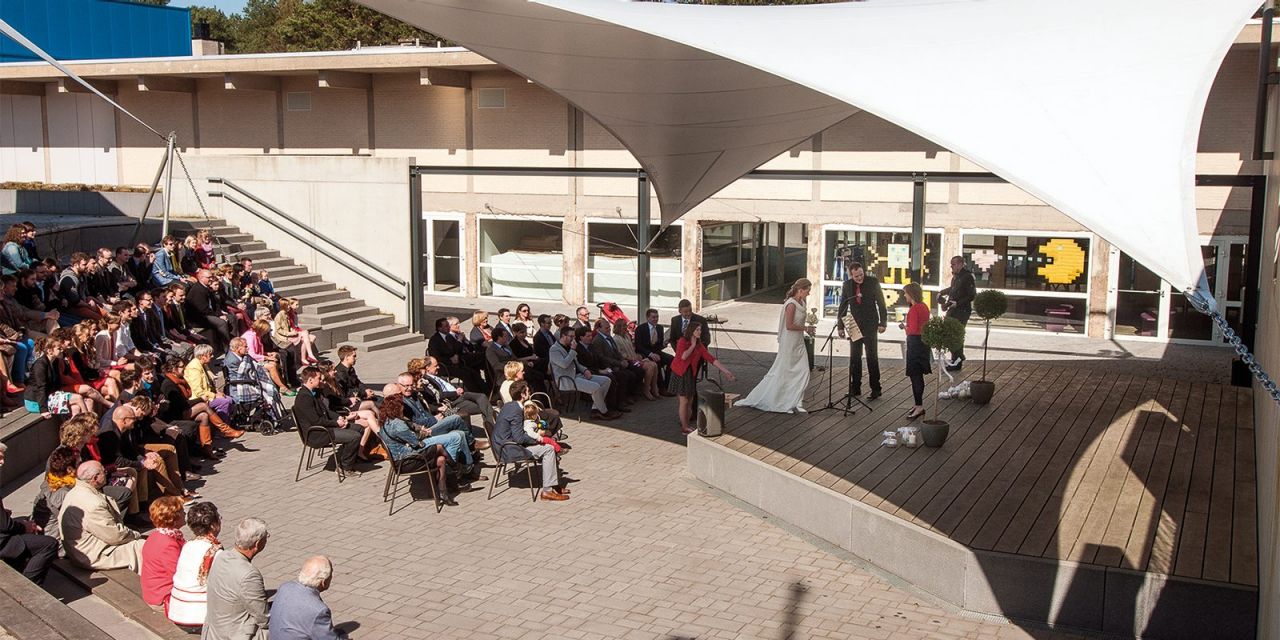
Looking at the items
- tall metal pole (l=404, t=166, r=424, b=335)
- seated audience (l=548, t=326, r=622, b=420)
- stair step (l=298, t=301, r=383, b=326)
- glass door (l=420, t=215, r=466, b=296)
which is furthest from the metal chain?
glass door (l=420, t=215, r=466, b=296)

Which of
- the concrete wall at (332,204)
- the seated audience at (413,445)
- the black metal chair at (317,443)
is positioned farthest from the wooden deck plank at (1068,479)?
the concrete wall at (332,204)

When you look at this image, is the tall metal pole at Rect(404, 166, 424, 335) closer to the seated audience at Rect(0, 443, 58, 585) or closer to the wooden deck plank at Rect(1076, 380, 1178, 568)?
the seated audience at Rect(0, 443, 58, 585)

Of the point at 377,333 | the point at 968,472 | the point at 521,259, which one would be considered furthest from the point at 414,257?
the point at 968,472

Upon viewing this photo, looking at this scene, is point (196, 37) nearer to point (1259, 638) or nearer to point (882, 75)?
point (882, 75)

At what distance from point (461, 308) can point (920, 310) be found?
15.6m

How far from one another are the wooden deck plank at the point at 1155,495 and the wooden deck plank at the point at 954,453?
157 centimetres

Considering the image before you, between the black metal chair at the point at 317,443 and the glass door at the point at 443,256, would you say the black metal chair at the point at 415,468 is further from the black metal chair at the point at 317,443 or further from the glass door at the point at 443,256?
the glass door at the point at 443,256

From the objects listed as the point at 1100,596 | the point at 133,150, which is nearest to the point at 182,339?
the point at 1100,596

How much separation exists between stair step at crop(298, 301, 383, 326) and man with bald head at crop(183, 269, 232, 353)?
258cm

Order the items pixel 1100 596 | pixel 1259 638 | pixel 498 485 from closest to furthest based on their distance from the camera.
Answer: pixel 1259 638 < pixel 1100 596 < pixel 498 485

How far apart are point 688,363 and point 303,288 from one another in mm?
10160

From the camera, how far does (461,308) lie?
25.8 m

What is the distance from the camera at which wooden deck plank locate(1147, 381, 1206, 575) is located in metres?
7.77

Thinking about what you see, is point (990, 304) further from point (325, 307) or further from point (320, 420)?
point (325, 307)
